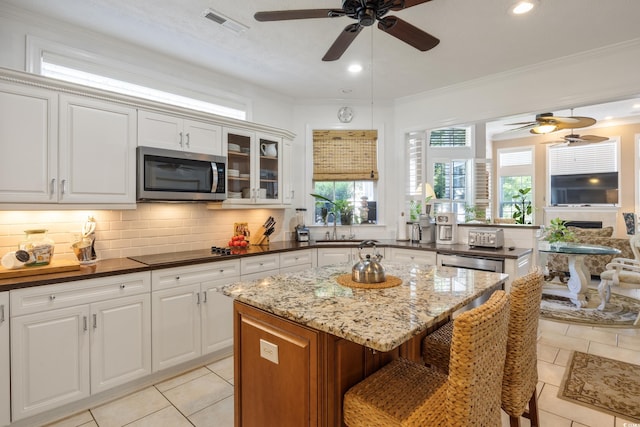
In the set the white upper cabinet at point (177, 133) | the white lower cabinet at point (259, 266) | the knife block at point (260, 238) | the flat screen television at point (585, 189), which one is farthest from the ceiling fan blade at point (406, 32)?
the flat screen television at point (585, 189)

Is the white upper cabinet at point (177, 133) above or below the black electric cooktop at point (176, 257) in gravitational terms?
above

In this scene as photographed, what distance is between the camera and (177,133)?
308 cm

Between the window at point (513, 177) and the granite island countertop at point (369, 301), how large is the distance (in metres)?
7.44

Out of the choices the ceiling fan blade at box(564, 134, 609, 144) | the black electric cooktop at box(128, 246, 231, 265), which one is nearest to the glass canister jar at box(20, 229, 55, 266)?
the black electric cooktop at box(128, 246, 231, 265)

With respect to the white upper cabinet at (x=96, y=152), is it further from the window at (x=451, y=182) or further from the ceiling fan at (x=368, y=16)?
the window at (x=451, y=182)

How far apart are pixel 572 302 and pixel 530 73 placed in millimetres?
3234

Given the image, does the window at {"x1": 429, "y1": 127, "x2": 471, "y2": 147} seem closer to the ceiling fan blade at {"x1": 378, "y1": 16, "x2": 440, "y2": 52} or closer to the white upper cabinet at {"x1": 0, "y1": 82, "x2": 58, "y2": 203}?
the ceiling fan blade at {"x1": 378, "y1": 16, "x2": 440, "y2": 52}

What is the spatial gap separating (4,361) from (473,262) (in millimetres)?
3766

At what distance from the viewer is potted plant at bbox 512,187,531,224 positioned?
8.04 metres

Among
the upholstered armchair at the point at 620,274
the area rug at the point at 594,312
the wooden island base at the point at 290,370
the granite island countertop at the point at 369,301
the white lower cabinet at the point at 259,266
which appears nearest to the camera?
the granite island countertop at the point at 369,301

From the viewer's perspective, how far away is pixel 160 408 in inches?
92.4

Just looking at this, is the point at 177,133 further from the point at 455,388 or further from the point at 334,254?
the point at 455,388

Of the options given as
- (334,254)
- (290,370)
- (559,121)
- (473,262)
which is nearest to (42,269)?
(290,370)

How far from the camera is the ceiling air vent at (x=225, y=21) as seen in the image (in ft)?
8.30
